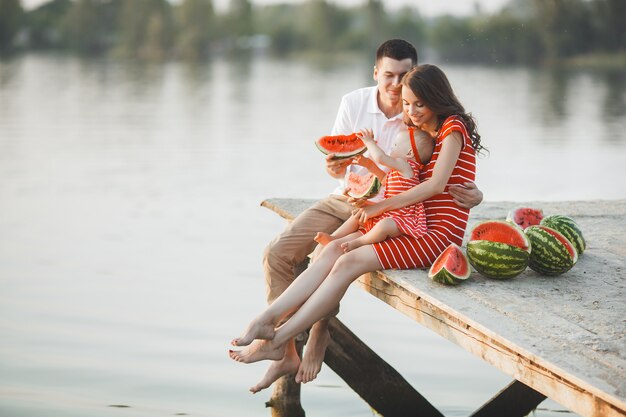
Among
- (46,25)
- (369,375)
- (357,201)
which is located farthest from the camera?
(46,25)

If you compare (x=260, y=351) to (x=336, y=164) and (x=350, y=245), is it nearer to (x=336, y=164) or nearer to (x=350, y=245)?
(x=350, y=245)

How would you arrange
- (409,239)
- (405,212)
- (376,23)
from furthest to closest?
(376,23), (405,212), (409,239)

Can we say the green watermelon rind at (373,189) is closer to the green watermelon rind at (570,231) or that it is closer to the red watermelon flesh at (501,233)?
the red watermelon flesh at (501,233)

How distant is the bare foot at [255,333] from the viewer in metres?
4.58

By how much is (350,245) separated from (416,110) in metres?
0.77

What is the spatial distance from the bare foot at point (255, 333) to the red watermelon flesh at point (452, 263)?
0.83 m

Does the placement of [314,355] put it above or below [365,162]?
below

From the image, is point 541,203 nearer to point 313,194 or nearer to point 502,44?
point 313,194

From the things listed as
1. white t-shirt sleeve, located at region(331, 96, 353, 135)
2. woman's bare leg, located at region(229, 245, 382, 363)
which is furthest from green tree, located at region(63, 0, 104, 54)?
woman's bare leg, located at region(229, 245, 382, 363)

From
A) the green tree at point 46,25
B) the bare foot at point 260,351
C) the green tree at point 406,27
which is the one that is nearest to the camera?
the bare foot at point 260,351

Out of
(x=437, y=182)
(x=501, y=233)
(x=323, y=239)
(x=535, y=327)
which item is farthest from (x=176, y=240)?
(x=535, y=327)

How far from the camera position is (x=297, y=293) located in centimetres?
477

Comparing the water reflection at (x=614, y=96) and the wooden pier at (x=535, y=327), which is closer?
the wooden pier at (x=535, y=327)

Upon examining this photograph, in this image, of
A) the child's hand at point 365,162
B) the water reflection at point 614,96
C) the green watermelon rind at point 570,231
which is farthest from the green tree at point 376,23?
the child's hand at point 365,162
